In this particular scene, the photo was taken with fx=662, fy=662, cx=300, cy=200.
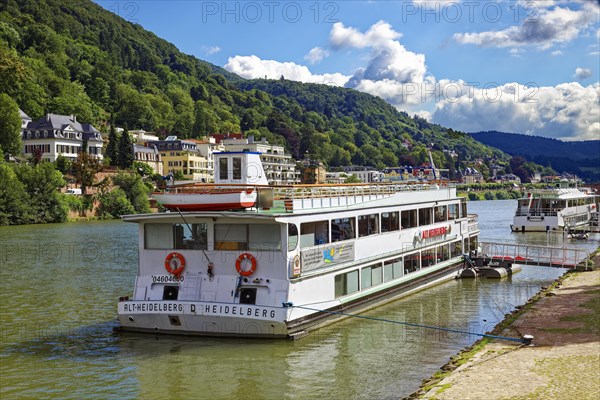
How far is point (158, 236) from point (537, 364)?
1331 cm

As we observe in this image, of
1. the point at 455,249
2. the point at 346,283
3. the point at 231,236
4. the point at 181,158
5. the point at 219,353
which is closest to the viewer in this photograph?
the point at 219,353

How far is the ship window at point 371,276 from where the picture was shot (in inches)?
1079

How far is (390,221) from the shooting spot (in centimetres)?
3031

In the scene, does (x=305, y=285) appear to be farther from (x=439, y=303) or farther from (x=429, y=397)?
(x=439, y=303)

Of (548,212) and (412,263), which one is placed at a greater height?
(548,212)

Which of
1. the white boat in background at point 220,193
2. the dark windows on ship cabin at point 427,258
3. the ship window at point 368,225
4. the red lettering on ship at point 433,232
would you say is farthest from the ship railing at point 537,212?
the white boat in background at point 220,193

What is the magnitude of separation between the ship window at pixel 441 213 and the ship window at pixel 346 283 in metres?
11.1

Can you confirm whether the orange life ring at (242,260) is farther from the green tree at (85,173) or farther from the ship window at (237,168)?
the green tree at (85,173)

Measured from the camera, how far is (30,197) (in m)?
92.2

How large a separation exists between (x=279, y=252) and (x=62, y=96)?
14951 centimetres

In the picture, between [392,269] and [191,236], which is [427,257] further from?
[191,236]

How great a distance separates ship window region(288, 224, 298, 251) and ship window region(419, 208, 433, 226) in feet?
40.8

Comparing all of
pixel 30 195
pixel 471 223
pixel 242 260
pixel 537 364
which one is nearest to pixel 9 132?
pixel 30 195

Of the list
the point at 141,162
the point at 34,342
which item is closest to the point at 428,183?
the point at 34,342
